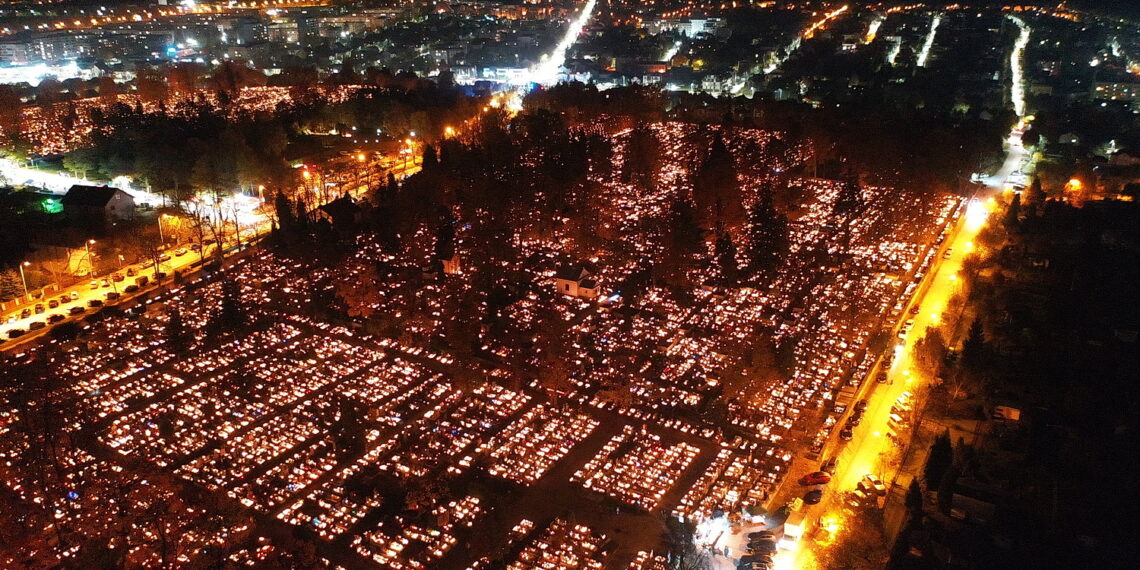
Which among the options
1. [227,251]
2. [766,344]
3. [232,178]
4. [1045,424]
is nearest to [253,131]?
[232,178]

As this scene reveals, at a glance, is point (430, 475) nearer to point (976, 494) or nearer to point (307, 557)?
point (307, 557)

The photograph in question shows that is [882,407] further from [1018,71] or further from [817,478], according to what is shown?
[1018,71]

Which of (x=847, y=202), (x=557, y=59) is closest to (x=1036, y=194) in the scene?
(x=847, y=202)

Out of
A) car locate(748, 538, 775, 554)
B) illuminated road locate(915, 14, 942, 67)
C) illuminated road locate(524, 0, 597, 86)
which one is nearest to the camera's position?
car locate(748, 538, 775, 554)

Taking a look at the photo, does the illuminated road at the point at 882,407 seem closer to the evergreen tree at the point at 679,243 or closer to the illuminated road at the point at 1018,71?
the evergreen tree at the point at 679,243

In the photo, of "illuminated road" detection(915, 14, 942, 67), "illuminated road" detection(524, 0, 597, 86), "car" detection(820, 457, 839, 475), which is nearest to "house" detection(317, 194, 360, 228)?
"car" detection(820, 457, 839, 475)

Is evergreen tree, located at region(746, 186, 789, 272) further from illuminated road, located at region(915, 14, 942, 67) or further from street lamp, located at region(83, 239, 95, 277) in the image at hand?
illuminated road, located at region(915, 14, 942, 67)
